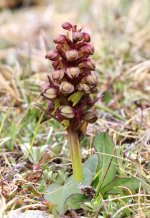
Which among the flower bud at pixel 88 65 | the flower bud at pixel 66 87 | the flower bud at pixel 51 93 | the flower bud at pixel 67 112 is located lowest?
the flower bud at pixel 67 112

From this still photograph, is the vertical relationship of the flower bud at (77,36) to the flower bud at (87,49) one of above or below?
above

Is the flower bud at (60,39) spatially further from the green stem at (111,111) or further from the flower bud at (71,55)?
the green stem at (111,111)

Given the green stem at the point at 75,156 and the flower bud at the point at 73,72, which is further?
the green stem at the point at 75,156

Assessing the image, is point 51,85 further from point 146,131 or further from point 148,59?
point 148,59

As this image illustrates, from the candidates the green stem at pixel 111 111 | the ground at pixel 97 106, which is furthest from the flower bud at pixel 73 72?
the green stem at pixel 111 111

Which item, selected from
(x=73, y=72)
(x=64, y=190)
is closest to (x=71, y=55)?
(x=73, y=72)

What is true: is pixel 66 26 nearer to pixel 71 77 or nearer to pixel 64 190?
pixel 71 77

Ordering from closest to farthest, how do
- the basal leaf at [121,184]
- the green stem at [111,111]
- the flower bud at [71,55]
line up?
the flower bud at [71,55] → the basal leaf at [121,184] → the green stem at [111,111]

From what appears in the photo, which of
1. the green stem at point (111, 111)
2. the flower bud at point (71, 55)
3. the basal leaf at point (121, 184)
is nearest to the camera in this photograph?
the flower bud at point (71, 55)

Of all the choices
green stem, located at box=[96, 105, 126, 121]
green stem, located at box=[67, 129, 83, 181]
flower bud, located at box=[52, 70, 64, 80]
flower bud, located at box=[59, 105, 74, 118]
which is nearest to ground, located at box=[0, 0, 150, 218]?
green stem, located at box=[96, 105, 126, 121]
